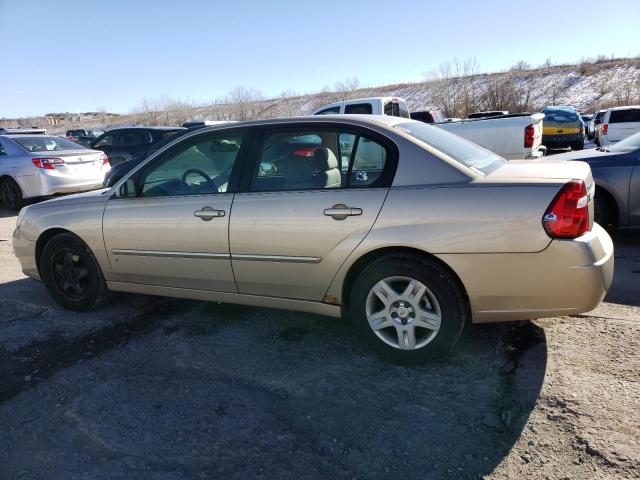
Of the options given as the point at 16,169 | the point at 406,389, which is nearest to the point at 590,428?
the point at 406,389

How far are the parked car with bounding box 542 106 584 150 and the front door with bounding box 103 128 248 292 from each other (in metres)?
17.9

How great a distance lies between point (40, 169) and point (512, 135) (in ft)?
31.0

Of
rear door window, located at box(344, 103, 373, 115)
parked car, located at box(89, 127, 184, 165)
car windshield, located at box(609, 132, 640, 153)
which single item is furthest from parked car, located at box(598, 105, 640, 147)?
parked car, located at box(89, 127, 184, 165)

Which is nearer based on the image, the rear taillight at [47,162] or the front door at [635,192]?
the front door at [635,192]

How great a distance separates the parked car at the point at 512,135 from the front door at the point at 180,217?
740 centimetres

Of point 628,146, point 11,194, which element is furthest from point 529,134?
Answer: point 11,194

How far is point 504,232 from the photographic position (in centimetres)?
284

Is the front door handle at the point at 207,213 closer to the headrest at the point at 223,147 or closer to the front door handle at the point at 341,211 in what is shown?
the headrest at the point at 223,147

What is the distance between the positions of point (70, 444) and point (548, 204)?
9.50ft

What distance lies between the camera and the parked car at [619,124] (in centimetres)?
1525

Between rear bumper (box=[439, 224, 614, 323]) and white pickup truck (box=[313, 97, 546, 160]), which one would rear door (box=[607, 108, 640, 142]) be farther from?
rear bumper (box=[439, 224, 614, 323])

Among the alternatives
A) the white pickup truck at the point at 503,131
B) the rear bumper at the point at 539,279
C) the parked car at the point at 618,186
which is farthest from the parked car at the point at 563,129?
the rear bumper at the point at 539,279

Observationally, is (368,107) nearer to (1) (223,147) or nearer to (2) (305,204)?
(1) (223,147)

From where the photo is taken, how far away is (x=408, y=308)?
10.2 feet
